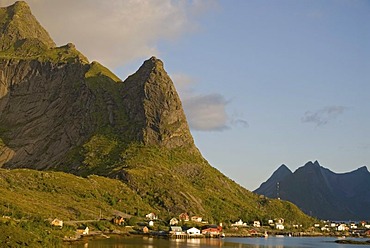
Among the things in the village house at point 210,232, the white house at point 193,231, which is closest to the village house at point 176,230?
the white house at point 193,231

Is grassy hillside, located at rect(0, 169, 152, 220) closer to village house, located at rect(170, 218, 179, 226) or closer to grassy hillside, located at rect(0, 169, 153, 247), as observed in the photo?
grassy hillside, located at rect(0, 169, 153, 247)

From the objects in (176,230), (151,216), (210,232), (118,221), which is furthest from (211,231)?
(118,221)

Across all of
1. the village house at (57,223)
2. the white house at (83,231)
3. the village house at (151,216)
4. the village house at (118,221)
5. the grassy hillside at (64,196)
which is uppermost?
the grassy hillside at (64,196)

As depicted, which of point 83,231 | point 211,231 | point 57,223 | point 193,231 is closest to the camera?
point 57,223

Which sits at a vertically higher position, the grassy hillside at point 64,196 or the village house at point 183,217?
the grassy hillside at point 64,196

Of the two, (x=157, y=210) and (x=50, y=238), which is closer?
(x=50, y=238)

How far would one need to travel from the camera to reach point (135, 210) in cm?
19075

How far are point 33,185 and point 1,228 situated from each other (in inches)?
3899

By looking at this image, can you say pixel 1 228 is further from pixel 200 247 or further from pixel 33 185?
pixel 33 185

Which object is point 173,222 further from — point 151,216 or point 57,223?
point 57,223

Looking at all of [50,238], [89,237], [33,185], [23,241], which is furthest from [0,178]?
[23,241]

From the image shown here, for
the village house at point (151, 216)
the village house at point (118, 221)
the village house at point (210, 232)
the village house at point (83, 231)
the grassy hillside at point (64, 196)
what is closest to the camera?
the village house at point (83, 231)

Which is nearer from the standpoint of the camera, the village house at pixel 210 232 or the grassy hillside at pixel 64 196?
the grassy hillside at pixel 64 196

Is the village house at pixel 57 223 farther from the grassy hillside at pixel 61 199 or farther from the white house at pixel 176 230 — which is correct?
the white house at pixel 176 230
